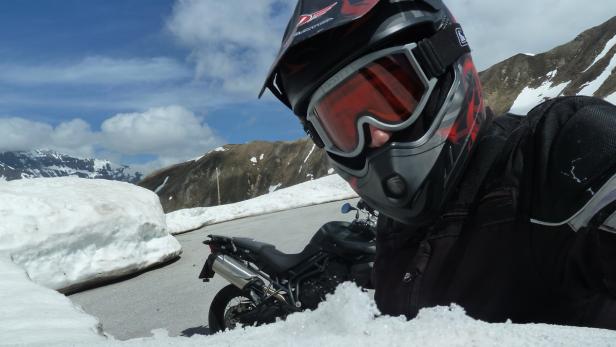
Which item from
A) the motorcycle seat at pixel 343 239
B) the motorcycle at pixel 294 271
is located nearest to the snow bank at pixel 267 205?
the motorcycle at pixel 294 271

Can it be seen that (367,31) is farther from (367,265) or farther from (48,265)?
(48,265)

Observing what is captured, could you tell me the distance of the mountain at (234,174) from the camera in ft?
457

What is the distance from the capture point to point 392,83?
2.03 m

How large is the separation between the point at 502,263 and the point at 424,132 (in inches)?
24.3

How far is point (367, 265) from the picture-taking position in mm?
4137

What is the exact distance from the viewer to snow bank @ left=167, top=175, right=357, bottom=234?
12.2 metres

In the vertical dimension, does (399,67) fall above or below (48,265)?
above

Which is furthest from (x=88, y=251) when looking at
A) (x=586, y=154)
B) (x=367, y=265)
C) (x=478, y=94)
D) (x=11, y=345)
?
(x=586, y=154)

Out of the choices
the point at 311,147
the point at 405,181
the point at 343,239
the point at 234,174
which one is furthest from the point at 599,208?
the point at 234,174

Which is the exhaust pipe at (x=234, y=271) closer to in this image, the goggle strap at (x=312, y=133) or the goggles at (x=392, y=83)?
the goggle strap at (x=312, y=133)

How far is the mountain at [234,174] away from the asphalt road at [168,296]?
124 m

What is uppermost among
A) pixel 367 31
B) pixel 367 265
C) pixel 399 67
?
pixel 367 31

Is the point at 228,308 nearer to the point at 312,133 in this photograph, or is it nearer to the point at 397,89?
the point at 312,133

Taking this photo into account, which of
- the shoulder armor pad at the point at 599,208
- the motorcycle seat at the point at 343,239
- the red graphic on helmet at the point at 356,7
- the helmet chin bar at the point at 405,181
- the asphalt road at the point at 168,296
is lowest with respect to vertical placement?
the asphalt road at the point at 168,296
